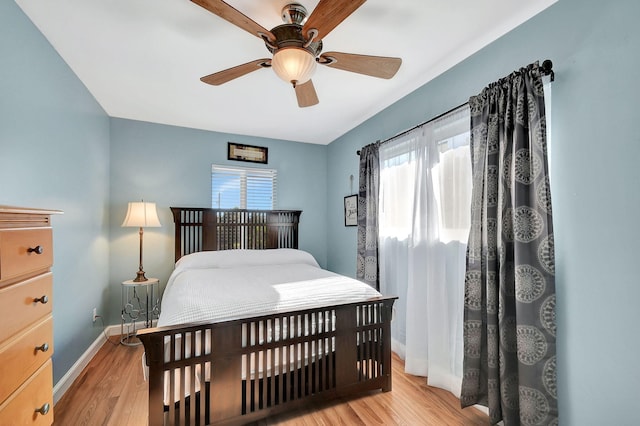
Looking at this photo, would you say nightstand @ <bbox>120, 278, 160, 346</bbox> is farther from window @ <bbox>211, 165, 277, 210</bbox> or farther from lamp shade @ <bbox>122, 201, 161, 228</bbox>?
window @ <bbox>211, 165, 277, 210</bbox>

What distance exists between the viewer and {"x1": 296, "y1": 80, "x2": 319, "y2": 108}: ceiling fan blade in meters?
2.01

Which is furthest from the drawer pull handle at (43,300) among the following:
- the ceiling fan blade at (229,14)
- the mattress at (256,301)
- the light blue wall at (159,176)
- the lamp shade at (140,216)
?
the light blue wall at (159,176)

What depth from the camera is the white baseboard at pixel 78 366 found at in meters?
2.08

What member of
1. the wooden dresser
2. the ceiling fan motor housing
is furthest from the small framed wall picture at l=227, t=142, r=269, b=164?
the wooden dresser

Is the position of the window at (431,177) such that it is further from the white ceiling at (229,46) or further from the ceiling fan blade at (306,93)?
the ceiling fan blade at (306,93)

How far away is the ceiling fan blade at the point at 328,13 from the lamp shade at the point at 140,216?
8.78 ft

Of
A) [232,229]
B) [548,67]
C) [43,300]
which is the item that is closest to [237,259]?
[232,229]

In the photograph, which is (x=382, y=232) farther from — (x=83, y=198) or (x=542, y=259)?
Answer: (x=83, y=198)

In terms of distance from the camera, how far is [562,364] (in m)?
1.52

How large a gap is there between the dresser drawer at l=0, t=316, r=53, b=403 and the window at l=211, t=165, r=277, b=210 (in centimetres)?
278

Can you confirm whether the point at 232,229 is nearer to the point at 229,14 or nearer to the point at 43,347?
the point at 43,347

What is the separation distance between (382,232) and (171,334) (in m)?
2.16

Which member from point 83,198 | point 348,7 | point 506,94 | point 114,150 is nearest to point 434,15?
point 506,94

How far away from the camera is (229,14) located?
4.30 feet
